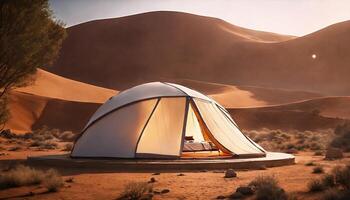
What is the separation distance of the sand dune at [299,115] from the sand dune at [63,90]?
651 inches

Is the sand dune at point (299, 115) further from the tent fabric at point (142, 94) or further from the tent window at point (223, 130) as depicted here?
the tent fabric at point (142, 94)

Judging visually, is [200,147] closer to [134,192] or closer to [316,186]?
[316,186]

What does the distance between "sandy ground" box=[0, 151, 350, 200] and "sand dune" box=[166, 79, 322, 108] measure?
44806 millimetres

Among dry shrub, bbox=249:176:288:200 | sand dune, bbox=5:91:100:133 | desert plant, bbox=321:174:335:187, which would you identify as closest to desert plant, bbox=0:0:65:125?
dry shrub, bbox=249:176:288:200

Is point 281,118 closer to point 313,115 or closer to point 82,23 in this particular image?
point 313,115

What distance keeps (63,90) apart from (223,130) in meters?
41.8

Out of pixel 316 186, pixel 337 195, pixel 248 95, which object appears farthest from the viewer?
pixel 248 95

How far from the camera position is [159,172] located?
49.4 ft

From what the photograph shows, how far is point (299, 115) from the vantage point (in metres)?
48.3

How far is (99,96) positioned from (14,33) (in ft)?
130

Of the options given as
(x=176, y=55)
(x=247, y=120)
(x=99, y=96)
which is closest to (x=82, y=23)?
(x=176, y=55)

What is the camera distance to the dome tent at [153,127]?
1678 cm

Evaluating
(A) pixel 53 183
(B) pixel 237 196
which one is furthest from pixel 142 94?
(B) pixel 237 196

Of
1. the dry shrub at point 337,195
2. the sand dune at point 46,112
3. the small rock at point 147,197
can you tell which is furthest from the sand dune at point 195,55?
the small rock at point 147,197
